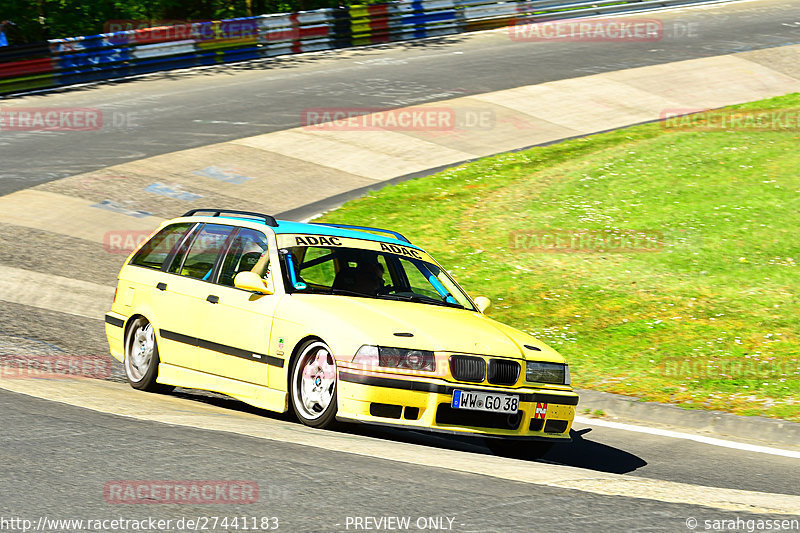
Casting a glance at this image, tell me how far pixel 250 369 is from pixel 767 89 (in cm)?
1836

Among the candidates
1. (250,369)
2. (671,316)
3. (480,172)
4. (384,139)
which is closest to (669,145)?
(480,172)

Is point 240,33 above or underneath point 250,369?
above

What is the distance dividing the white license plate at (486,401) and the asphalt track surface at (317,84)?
37.1 feet

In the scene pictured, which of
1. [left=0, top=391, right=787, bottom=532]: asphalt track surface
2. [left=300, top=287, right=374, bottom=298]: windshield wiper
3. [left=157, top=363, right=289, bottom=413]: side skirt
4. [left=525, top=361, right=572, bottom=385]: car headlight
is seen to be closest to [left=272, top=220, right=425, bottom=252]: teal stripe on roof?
[left=300, top=287, right=374, bottom=298]: windshield wiper

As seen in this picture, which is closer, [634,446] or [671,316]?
[634,446]

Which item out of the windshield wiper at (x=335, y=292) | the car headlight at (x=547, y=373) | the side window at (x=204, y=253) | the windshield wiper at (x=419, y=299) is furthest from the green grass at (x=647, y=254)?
the side window at (x=204, y=253)

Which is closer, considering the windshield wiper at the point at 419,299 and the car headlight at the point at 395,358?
the car headlight at the point at 395,358

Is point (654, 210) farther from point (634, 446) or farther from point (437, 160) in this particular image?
point (634, 446)

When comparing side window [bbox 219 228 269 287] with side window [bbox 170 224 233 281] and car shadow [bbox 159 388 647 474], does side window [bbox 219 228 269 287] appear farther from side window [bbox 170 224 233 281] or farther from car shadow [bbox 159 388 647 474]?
car shadow [bbox 159 388 647 474]

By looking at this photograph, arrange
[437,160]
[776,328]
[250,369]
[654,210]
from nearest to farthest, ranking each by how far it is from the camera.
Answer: [250,369], [776,328], [654,210], [437,160]

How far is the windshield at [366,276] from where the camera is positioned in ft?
25.6

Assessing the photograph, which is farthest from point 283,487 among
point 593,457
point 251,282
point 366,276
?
point 593,457

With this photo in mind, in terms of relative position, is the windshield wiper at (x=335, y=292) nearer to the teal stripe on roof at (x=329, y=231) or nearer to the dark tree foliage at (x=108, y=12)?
the teal stripe on roof at (x=329, y=231)

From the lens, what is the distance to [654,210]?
14.8 m
